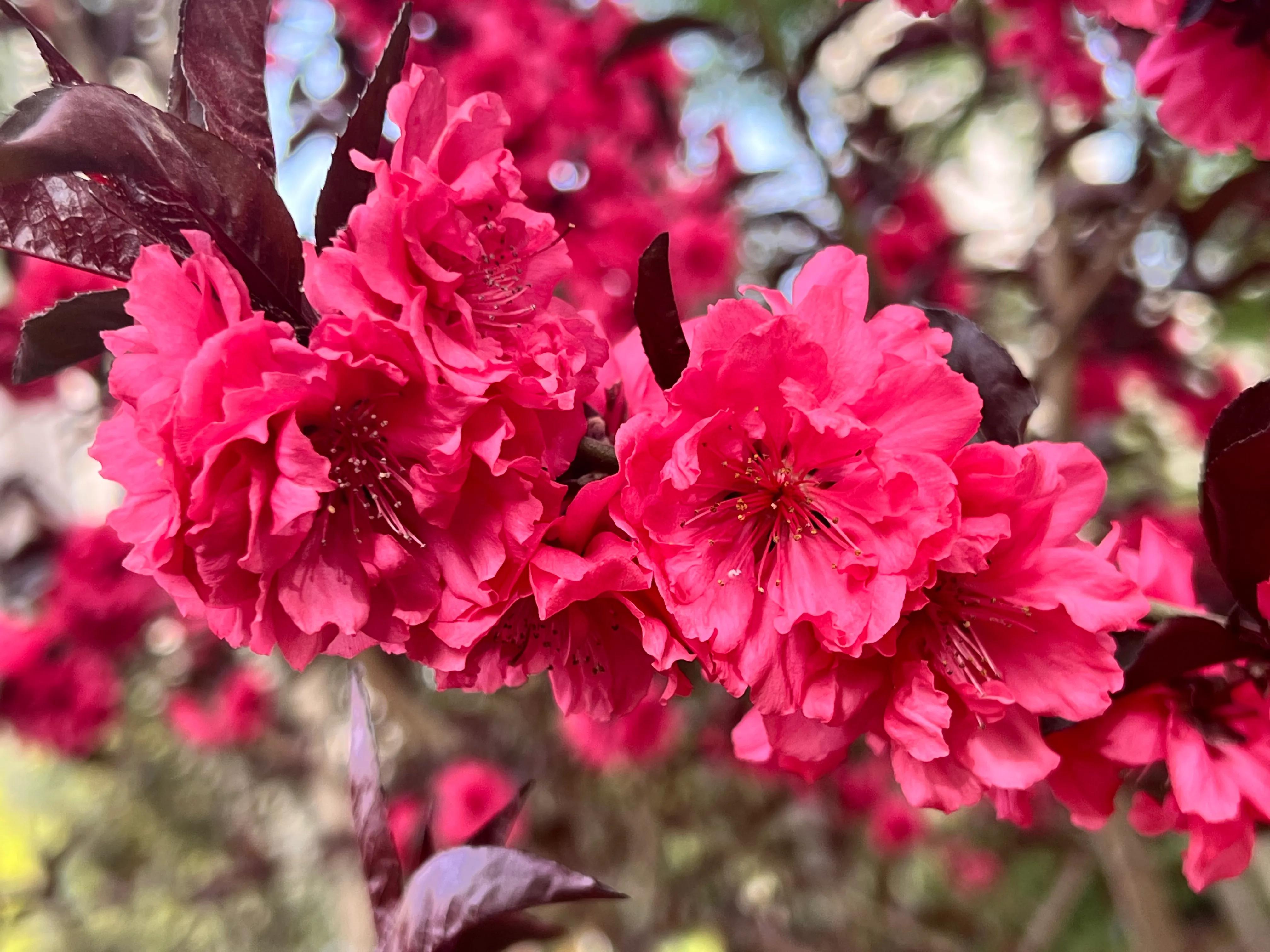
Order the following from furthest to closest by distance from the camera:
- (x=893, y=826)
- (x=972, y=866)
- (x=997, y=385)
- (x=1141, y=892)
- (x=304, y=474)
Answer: (x=972, y=866), (x=893, y=826), (x=1141, y=892), (x=997, y=385), (x=304, y=474)

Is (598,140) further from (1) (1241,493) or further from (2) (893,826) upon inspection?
(2) (893,826)

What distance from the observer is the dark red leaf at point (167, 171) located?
1.26 feet

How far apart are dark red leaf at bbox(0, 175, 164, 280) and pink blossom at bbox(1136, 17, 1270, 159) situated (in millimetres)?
739

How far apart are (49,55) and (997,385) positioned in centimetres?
58

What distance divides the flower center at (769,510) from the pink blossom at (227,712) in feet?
6.76

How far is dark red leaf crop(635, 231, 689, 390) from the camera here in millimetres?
455

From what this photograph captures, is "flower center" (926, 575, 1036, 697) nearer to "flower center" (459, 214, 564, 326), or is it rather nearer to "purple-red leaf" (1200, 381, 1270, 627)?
"purple-red leaf" (1200, 381, 1270, 627)

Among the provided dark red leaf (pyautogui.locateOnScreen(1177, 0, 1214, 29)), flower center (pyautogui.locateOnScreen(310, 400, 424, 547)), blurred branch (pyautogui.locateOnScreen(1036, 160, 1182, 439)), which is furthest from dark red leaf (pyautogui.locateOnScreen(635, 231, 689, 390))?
blurred branch (pyautogui.locateOnScreen(1036, 160, 1182, 439))

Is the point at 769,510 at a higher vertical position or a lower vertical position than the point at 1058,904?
higher

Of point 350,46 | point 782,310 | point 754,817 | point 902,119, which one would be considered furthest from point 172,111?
point 754,817

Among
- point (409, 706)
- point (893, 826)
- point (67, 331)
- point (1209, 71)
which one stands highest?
point (67, 331)

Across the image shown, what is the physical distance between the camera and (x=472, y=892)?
50cm

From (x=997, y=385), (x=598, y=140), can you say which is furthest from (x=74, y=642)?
(x=997, y=385)

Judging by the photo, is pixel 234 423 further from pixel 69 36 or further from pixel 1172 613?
pixel 69 36
